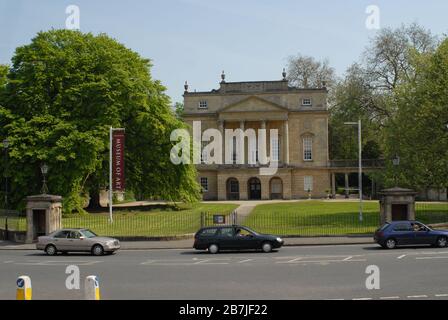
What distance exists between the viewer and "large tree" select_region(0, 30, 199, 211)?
48.2m

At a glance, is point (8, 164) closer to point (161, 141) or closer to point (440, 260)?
point (161, 141)

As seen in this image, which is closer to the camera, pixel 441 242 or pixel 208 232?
pixel 441 242

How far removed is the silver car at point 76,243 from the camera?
1077 inches

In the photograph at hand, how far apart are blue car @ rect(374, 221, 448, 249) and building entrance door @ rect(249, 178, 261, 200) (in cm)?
5298

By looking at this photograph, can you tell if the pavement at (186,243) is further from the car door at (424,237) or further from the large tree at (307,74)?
the large tree at (307,74)

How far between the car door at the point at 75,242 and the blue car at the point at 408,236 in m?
14.2

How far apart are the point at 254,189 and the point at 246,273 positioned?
61.7m

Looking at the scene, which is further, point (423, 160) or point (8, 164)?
point (8, 164)

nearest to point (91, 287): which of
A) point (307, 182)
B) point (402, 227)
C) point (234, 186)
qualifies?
point (402, 227)

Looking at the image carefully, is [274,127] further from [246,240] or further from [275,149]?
[246,240]

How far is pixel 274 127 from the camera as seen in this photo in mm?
80438

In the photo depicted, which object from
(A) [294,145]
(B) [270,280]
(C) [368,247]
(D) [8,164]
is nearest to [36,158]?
(D) [8,164]

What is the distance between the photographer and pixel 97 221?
42.6 metres
